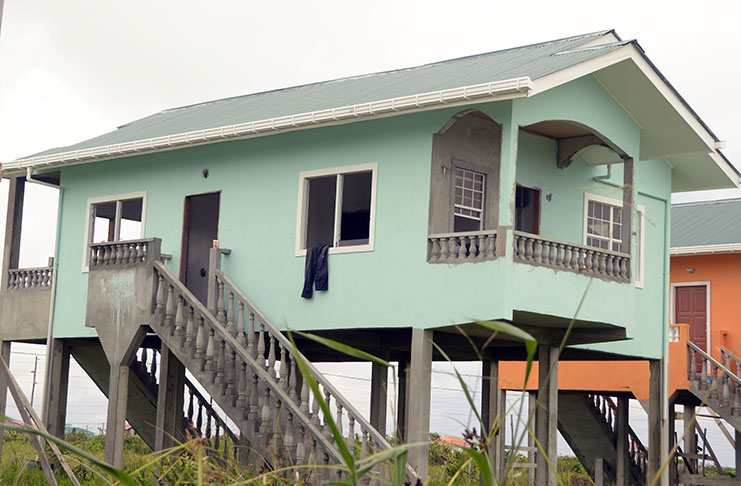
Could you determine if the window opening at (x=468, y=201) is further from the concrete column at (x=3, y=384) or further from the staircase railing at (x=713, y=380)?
the concrete column at (x=3, y=384)

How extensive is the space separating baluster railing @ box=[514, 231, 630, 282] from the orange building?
16.3 feet

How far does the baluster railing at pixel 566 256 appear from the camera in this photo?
45.9ft

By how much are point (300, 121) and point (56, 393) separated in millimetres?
7803

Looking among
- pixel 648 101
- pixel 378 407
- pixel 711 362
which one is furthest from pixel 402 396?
pixel 648 101

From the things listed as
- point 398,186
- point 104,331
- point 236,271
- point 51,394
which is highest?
point 398,186

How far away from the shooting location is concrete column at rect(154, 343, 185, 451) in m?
18.3

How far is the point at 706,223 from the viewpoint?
24.8 metres

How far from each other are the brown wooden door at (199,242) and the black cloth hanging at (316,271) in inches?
132

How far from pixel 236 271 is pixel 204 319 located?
79.2 inches

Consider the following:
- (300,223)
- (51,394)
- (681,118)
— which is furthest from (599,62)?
(51,394)

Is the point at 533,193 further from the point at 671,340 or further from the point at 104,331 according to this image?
the point at 104,331

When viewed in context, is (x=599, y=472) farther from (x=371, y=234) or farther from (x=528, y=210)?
(x=371, y=234)

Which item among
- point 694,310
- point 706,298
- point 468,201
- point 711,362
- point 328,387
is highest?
point 468,201

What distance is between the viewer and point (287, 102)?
18.9 metres
